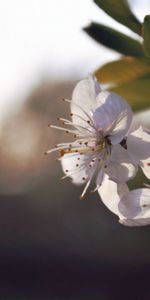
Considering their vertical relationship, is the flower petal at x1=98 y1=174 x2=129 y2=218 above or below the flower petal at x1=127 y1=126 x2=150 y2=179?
below

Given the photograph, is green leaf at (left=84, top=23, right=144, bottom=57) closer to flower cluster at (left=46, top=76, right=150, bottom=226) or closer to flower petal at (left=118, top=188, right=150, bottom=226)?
flower cluster at (left=46, top=76, right=150, bottom=226)

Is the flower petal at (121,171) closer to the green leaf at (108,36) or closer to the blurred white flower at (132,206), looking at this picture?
the blurred white flower at (132,206)

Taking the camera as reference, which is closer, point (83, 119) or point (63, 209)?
point (83, 119)


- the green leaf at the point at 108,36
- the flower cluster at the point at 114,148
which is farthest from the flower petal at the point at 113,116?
the green leaf at the point at 108,36

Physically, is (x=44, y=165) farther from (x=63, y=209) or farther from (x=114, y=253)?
(x=114, y=253)

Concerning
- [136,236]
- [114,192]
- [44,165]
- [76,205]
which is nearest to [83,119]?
[114,192]

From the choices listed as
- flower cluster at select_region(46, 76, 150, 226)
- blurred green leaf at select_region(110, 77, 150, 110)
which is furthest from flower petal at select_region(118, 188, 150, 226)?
blurred green leaf at select_region(110, 77, 150, 110)
